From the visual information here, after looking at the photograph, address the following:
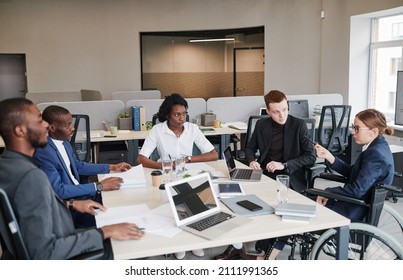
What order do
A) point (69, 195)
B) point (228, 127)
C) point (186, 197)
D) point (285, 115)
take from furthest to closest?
1. point (228, 127)
2. point (285, 115)
3. point (69, 195)
4. point (186, 197)

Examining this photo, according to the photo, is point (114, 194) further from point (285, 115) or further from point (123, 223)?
point (285, 115)

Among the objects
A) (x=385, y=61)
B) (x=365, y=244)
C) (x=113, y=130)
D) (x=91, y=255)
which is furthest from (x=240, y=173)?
(x=385, y=61)

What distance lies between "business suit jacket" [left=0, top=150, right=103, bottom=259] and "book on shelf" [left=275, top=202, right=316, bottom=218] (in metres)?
0.90

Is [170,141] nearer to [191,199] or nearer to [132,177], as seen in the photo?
[132,177]

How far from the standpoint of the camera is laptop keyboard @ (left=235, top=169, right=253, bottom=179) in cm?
→ 247

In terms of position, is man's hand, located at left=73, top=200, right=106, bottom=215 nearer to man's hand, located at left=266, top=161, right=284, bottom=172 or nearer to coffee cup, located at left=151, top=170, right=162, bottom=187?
coffee cup, located at left=151, top=170, right=162, bottom=187

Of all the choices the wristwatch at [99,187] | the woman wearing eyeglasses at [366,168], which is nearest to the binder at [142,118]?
the wristwatch at [99,187]

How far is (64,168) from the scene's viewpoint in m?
2.29

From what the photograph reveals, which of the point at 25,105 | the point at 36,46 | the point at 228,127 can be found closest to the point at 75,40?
the point at 36,46

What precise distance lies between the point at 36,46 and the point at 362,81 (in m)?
6.06

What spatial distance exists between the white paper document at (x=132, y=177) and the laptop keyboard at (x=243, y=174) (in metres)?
0.58

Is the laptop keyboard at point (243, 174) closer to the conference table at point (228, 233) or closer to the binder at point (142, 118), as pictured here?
the conference table at point (228, 233)

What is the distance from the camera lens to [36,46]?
789 centimetres

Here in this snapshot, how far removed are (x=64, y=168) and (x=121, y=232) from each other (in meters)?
0.85
